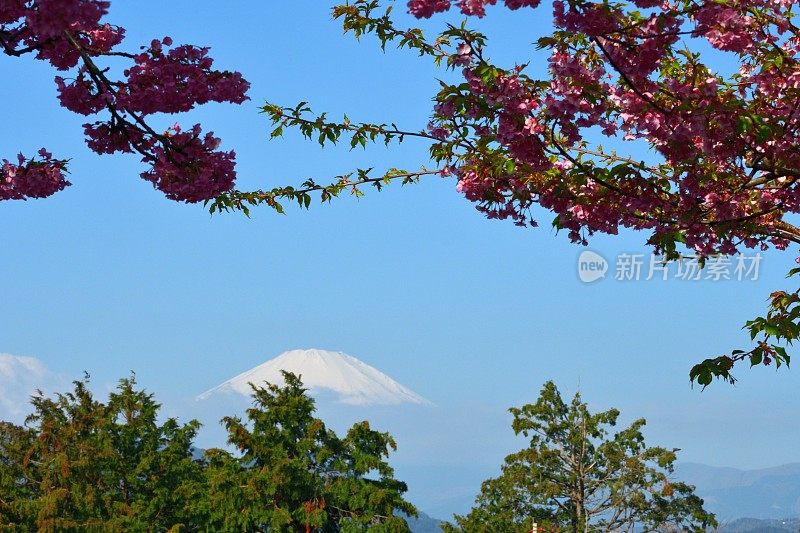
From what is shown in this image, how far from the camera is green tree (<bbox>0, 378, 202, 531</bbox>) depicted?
31.6 m

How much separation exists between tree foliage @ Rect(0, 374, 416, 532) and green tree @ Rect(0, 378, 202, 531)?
4 cm

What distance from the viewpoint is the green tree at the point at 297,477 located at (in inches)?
1227

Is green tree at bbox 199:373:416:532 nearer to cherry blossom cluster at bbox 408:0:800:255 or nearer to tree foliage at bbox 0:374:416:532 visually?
tree foliage at bbox 0:374:416:532

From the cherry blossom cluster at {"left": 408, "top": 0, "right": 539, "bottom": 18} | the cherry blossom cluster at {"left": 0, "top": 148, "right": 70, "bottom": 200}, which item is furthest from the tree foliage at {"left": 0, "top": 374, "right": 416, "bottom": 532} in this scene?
the cherry blossom cluster at {"left": 408, "top": 0, "right": 539, "bottom": 18}

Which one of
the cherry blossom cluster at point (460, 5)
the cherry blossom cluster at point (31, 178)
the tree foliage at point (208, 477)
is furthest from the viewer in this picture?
the tree foliage at point (208, 477)

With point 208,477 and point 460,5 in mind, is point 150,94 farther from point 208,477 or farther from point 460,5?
point 208,477

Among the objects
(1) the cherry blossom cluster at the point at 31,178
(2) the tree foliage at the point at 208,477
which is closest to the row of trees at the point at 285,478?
(2) the tree foliage at the point at 208,477

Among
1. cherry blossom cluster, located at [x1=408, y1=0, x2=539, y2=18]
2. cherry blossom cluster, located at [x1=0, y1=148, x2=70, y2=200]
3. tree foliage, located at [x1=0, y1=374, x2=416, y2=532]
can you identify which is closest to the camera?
cherry blossom cluster, located at [x1=408, y1=0, x2=539, y2=18]

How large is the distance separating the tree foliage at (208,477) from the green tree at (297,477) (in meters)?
0.03

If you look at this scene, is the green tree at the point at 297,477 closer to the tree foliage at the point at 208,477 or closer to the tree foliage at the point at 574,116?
the tree foliage at the point at 208,477

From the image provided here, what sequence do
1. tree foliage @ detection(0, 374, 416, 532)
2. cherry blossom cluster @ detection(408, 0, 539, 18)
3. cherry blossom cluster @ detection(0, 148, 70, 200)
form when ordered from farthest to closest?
1. tree foliage @ detection(0, 374, 416, 532)
2. cherry blossom cluster @ detection(0, 148, 70, 200)
3. cherry blossom cluster @ detection(408, 0, 539, 18)

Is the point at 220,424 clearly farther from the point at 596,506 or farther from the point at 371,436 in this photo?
the point at 596,506

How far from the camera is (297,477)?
31875 mm

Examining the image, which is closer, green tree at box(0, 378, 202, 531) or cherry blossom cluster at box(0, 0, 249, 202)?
cherry blossom cluster at box(0, 0, 249, 202)
